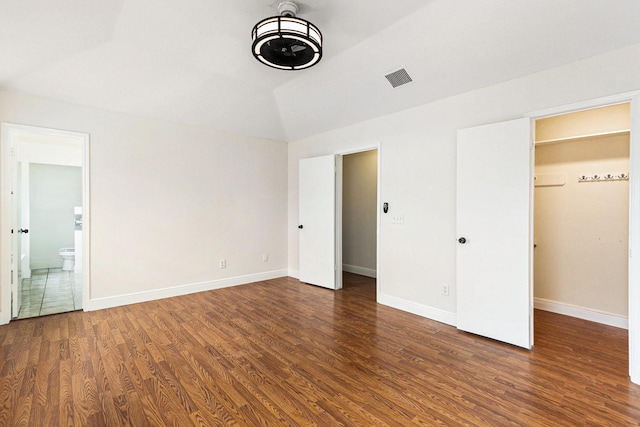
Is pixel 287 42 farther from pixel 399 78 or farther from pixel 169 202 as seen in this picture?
pixel 169 202

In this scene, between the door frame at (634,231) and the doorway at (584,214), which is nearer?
the door frame at (634,231)

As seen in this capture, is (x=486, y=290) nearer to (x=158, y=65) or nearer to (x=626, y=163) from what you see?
(x=626, y=163)

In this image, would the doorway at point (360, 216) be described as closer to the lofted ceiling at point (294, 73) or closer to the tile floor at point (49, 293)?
the lofted ceiling at point (294, 73)

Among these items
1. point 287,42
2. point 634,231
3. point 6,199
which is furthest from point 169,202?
point 634,231

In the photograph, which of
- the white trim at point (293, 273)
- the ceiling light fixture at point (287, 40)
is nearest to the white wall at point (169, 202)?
the white trim at point (293, 273)

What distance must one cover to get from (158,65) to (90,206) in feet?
6.31

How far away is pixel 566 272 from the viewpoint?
367 centimetres

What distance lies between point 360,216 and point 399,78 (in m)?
3.05

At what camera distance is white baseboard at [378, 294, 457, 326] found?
3359 millimetres

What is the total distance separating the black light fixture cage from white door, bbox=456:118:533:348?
5.87ft

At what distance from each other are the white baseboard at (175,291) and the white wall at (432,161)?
2212mm

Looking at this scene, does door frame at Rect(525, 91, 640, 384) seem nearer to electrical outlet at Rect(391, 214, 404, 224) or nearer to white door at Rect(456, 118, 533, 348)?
white door at Rect(456, 118, 533, 348)

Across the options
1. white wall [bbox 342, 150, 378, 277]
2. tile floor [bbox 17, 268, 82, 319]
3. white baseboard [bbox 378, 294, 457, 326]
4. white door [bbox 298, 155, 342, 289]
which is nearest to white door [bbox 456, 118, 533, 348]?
white baseboard [bbox 378, 294, 457, 326]

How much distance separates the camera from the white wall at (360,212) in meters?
5.72
